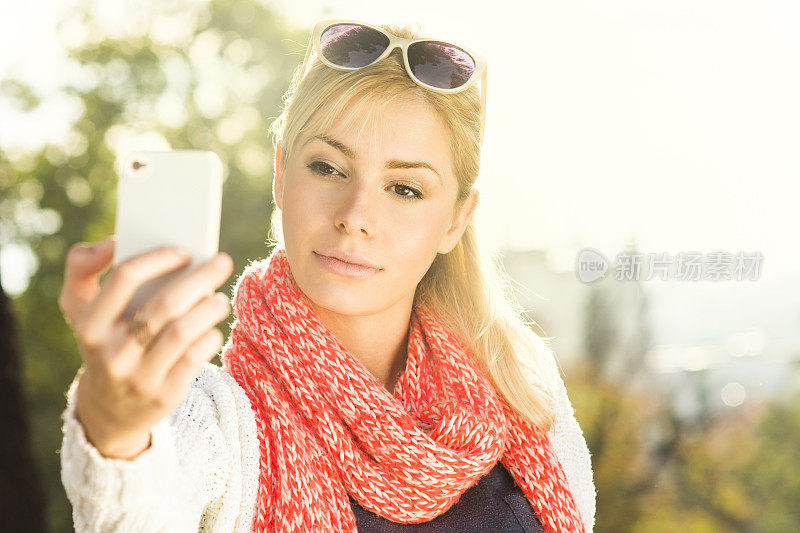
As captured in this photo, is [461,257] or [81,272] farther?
[461,257]

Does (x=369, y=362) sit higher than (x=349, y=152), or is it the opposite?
(x=349, y=152)

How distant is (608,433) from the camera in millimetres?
10539

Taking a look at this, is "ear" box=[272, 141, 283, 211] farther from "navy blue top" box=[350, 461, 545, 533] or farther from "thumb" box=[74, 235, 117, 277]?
"thumb" box=[74, 235, 117, 277]

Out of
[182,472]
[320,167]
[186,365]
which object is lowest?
[182,472]

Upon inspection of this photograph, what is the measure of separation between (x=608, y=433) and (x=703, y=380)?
1.47 metres

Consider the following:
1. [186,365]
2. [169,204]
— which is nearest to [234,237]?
[169,204]

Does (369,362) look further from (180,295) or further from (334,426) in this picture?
(180,295)

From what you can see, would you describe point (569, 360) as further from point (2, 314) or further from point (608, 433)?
point (2, 314)

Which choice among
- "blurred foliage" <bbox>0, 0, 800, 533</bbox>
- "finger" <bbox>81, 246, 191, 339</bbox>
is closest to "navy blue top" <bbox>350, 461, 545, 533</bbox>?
"finger" <bbox>81, 246, 191, 339</bbox>

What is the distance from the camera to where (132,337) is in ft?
2.84

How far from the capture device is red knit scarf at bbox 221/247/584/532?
4.95ft

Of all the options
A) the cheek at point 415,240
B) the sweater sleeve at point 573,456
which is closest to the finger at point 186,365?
the cheek at point 415,240

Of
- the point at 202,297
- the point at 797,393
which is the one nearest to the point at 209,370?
the point at 202,297

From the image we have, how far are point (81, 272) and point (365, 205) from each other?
0.72 m
